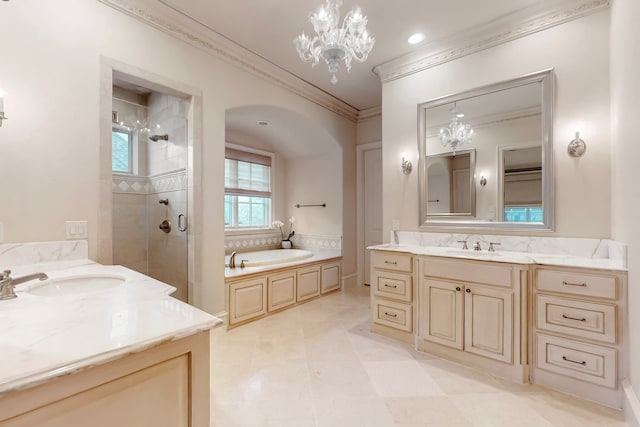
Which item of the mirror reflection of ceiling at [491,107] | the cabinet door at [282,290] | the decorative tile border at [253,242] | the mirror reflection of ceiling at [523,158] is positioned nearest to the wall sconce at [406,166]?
the mirror reflection of ceiling at [491,107]

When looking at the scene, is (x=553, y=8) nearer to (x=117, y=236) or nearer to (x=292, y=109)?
(x=292, y=109)

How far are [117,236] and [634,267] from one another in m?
4.46

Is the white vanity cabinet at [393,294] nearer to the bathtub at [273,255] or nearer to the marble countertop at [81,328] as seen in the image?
the bathtub at [273,255]

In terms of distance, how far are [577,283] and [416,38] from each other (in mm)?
2459

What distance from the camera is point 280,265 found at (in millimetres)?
3514

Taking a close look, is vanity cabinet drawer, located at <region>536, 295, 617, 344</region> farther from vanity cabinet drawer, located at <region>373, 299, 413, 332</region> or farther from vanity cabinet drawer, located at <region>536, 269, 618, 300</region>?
vanity cabinet drawer, located at <region>373, 299, 413, 332</region>

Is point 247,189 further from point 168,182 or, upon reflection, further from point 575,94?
point 575,94

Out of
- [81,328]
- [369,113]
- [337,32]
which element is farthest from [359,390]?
[369,113]

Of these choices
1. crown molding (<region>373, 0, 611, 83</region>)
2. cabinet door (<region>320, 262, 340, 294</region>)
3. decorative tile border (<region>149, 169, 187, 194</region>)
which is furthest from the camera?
cabinet door (<region>320, 262, 340, 294</region>)

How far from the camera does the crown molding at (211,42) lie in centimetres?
224

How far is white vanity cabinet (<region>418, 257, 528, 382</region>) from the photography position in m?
2.00

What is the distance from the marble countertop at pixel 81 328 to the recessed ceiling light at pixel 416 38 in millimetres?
2975

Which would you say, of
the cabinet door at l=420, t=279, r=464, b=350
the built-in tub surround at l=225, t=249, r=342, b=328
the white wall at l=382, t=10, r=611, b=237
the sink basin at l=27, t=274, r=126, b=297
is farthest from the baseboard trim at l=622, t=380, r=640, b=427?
the built-in tub surround at l=225, t=249, r=342, b=328

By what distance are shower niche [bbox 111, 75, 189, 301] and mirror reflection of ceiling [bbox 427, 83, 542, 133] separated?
2.48 m
